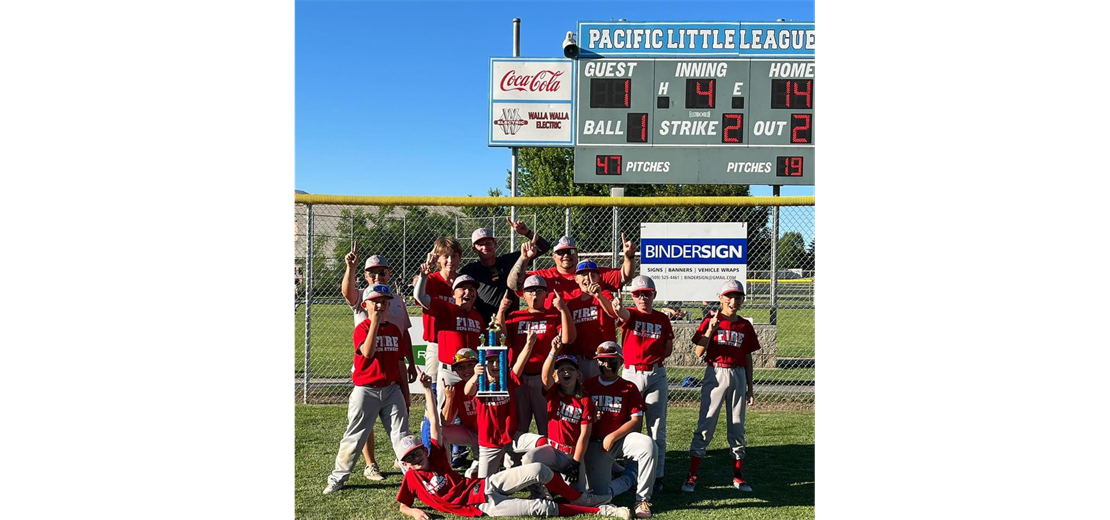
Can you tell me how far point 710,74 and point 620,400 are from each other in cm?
851

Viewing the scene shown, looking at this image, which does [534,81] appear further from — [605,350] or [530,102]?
[605,350]

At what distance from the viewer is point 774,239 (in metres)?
9.41

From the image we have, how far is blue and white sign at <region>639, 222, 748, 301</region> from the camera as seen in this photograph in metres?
8.37

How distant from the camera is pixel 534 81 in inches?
531

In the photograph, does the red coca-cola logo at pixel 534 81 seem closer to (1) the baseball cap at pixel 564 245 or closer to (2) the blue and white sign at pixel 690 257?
(2) the blue and white sign at pixel 690 257

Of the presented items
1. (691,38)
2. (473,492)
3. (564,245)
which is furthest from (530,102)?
(473,492)

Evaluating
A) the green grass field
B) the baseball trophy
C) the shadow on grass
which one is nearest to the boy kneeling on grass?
the green grass field

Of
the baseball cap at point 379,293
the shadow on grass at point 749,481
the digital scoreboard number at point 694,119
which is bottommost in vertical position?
the shadow on grass at point 749,481

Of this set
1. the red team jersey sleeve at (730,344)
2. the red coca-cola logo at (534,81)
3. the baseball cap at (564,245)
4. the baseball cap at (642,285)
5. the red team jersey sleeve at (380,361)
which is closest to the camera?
the red team jersey sleeve at (380,361)

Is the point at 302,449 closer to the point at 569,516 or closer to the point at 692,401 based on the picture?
the point at 569,516

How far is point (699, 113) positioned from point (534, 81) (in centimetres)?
321

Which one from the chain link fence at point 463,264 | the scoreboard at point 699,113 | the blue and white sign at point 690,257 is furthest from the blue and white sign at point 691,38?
the blue and white sign at point 690,257

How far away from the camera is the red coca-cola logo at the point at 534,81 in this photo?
13.4m

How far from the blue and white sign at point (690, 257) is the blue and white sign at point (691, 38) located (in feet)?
17.1
